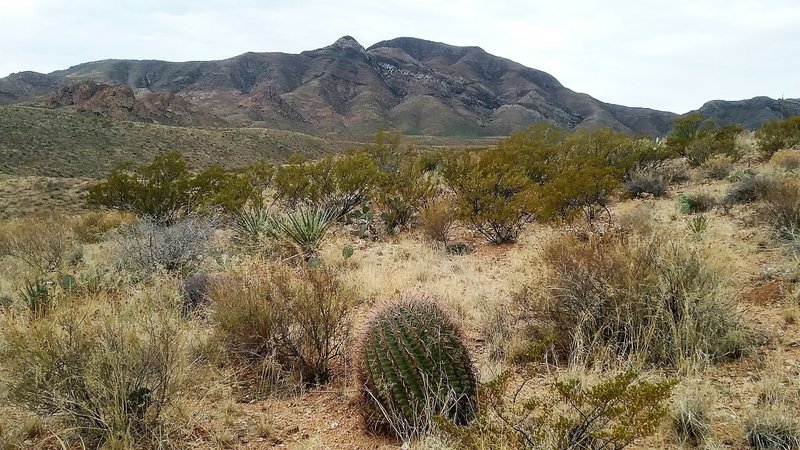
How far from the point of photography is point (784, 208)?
7543 mm

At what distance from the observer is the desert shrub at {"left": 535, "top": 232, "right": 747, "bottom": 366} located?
4094mm

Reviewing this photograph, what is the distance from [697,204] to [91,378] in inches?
439

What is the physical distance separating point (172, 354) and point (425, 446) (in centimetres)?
208

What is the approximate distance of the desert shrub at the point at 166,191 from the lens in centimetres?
1378

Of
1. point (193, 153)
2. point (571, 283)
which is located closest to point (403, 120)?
point (193, 153)

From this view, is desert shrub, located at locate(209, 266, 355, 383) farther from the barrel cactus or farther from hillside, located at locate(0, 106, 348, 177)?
hillside, located at locate(0, 106, 348, 177)

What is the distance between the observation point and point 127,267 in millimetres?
8258

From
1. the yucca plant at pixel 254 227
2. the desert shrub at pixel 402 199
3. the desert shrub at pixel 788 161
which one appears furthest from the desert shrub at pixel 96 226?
the desert shrub at pixel 788 161

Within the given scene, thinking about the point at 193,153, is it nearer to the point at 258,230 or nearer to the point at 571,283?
the point at 258,230

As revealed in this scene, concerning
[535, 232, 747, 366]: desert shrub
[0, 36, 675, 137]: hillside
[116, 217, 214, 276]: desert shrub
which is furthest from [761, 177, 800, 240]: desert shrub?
[0, 36, 675, 137]: hillside

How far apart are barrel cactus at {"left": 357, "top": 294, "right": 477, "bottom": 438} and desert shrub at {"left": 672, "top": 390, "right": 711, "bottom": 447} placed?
4.15 feet

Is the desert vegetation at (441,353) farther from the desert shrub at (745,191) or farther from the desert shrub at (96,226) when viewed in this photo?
the desert shrub at (96,226)

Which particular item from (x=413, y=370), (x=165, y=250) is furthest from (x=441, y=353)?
(x=165, y=250)

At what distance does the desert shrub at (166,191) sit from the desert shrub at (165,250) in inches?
157
